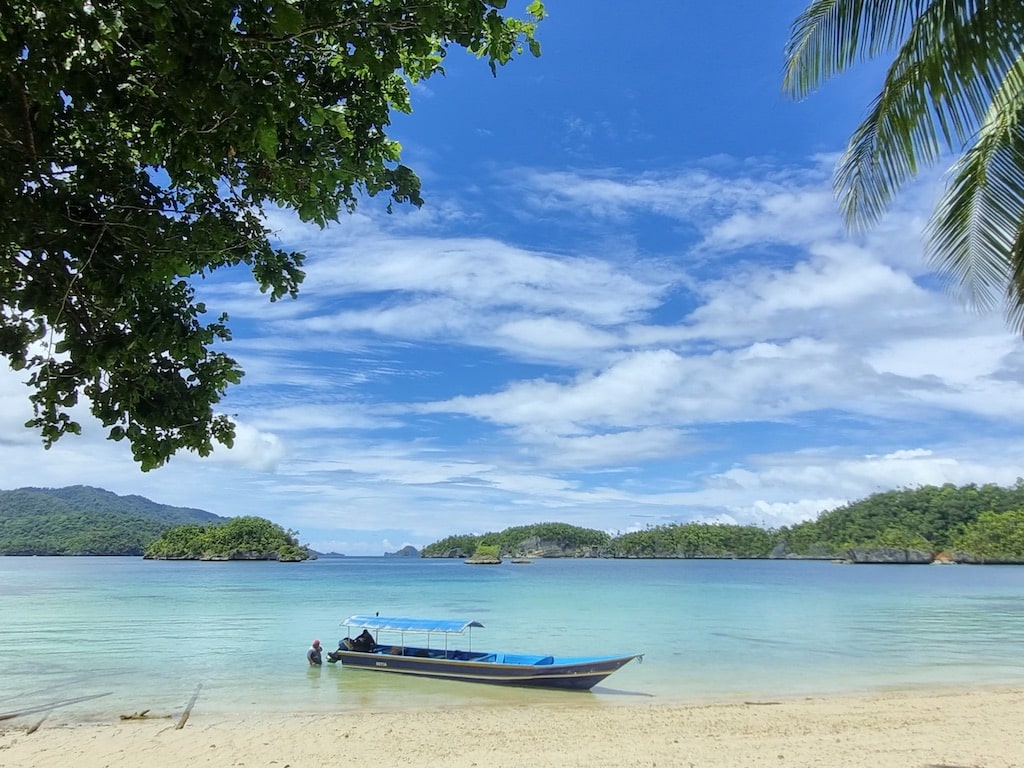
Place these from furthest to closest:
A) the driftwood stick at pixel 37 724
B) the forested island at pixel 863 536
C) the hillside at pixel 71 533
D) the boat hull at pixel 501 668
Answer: the hillside at pixel 71 533 < the forested island at pixel 863 536 < the boat hull at pixel 501 668 < the driftwood stick at pixel 37 724

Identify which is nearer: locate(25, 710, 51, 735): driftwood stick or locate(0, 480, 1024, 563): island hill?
locate(25, 710, 51, 735): driftwood stick

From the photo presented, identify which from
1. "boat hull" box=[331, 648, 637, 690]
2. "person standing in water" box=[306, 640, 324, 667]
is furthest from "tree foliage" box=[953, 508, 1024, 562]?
"person standing in water" box=[306, 640, 324, 667]

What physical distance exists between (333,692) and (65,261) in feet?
40.7

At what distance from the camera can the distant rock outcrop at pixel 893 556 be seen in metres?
113

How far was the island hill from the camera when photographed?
113 metres

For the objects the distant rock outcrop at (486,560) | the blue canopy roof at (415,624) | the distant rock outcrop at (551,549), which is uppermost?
the blue canopy roof at (415,624)

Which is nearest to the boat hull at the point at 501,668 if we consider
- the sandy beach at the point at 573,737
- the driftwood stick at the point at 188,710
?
the sandy beach at the point at 573,737

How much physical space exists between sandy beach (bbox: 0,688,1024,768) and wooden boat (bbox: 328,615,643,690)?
47.1 inches

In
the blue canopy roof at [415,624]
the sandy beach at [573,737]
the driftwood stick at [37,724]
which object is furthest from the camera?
the blue canopy roof at [415,624]

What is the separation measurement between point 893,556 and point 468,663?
122742 mm

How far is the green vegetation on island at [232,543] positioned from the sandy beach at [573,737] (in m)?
138

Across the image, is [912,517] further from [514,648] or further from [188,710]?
[188,710]

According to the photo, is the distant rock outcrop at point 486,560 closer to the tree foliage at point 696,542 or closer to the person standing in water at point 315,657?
the tree foliage at point 696,542

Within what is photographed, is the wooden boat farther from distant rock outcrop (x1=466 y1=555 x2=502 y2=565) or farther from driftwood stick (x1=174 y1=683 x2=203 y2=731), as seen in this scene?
distant rock outcrop (x1=466 y1=555 x2=502 y2=565)
